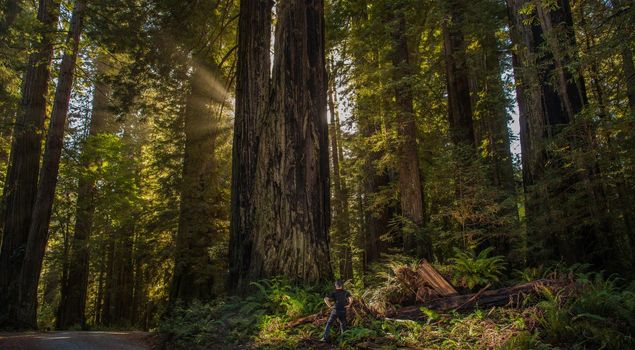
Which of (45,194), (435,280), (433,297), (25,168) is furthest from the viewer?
(25,168)

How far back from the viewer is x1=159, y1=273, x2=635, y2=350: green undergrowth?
427 centimetres

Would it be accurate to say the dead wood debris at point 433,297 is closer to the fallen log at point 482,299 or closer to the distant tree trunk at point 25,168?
the fallen log at point 482,299

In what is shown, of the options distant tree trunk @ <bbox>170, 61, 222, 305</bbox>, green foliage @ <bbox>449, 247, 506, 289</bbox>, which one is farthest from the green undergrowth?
distant tree trunk @ <bbox>170, 61, 222, 305</bbox>

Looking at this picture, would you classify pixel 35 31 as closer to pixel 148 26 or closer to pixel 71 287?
pixel 148 26

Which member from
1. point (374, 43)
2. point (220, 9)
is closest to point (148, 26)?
point (220, 9)

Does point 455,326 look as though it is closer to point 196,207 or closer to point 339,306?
point 339,306

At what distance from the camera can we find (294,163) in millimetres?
8234

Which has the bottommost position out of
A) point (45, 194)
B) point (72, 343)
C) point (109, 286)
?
point (72, 343)

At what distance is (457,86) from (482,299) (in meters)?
9.33

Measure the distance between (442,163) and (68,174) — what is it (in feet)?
50.9

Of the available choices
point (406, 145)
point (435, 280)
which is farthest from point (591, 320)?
point (406, 145)

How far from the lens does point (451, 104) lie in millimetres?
13172

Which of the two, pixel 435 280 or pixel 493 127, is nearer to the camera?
pixel 435 280

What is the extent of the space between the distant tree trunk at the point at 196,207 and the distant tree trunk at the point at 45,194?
3473mm
